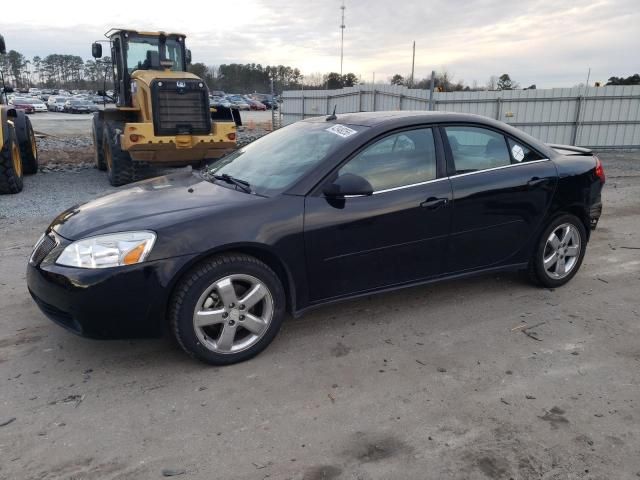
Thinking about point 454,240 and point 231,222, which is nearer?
point 231,222

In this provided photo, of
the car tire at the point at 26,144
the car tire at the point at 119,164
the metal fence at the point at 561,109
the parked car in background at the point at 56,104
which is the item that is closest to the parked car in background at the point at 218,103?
the car tire at the point at 119,164

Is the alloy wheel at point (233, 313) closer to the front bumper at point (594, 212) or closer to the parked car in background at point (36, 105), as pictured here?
the front bumper at point (594, 212)

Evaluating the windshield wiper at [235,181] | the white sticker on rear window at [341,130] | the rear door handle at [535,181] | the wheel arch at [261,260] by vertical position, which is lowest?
the wheel arch at [261,260]

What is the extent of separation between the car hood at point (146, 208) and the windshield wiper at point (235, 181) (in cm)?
8

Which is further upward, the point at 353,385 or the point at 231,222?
the point at 231,222

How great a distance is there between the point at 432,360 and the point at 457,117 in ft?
6.38

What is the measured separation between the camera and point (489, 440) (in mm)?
2648

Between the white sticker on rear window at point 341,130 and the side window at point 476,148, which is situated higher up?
the white sticker on rear window at point 341,130

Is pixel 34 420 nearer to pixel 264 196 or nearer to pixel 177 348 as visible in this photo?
pixel 177 348

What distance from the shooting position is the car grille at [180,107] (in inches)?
371

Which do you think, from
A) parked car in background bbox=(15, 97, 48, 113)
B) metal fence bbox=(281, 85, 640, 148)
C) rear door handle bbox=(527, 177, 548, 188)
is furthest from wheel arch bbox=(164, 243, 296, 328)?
parked car in background bbox=(15, 97, 48, 113)

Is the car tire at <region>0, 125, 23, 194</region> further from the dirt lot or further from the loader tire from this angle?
the dirt lot

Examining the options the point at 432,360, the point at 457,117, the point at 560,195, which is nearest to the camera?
the point at 432,360

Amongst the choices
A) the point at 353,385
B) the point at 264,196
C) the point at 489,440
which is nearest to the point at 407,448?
the point at 489,440
